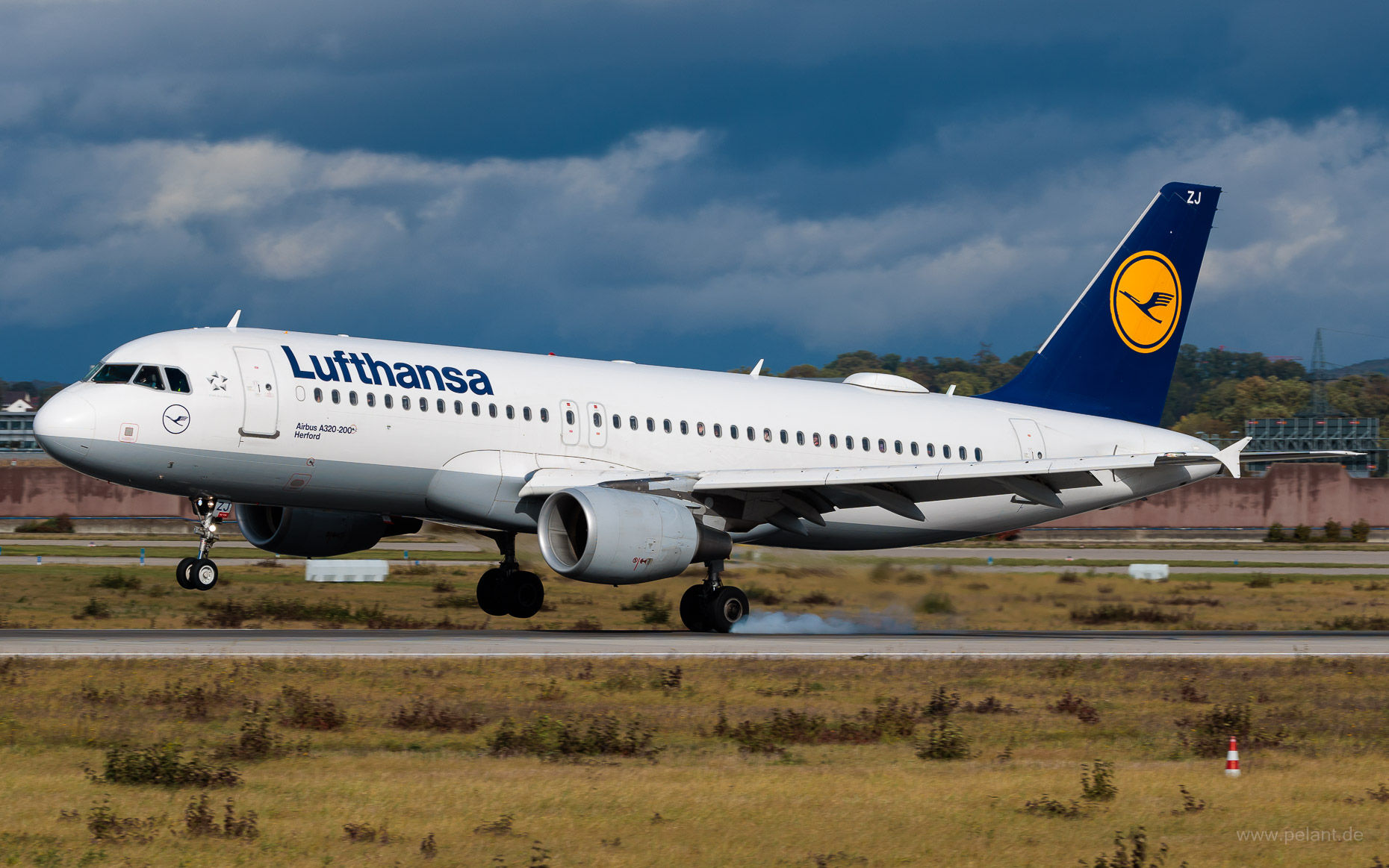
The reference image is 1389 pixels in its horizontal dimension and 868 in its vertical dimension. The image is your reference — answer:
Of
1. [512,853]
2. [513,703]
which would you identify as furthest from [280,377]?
[512,853]

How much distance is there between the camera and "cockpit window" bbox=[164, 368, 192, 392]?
24.1m

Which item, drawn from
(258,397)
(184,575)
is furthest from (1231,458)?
(184,575)

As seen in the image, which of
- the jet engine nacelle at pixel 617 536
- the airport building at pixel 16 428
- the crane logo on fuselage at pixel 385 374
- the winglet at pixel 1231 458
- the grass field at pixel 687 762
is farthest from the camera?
the airport building at pixel 16 428

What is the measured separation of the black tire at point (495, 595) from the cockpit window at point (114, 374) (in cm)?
856

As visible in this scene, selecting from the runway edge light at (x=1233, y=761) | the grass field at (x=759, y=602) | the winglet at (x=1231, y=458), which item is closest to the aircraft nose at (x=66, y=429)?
the grass field at (x=759, y=602)

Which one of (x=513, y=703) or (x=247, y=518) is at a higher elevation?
(x=247, y=518)

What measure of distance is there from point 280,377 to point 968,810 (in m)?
16.2

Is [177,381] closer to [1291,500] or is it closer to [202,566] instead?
[202,566]

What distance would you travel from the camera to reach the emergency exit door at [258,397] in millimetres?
24297

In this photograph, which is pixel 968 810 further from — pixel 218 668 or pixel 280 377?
pixel 280 377

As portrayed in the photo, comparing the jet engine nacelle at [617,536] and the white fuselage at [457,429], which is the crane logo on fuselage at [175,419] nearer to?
the white fuselage at [457,429]

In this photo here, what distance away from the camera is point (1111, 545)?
78312mm

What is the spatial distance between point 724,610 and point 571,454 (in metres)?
4.11

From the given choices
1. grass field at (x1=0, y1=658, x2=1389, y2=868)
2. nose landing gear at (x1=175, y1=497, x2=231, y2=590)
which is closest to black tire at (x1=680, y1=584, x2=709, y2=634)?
grass field at (x1=0, y1=658, x2=1389, y2=868)
